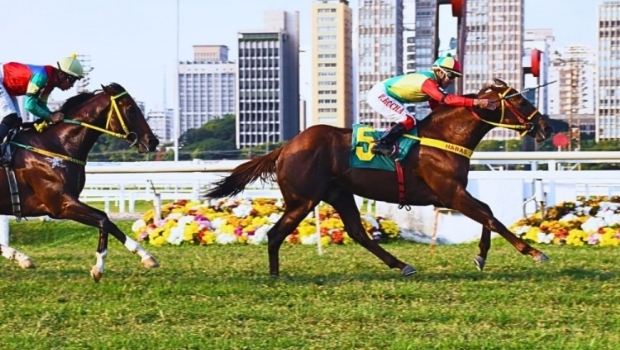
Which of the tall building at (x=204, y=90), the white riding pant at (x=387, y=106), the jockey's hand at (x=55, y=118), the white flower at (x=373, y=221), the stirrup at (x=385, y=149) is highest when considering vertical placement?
the tall building at (x=204, y=90)

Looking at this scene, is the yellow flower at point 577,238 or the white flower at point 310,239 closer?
the yellow flower at point 577,238

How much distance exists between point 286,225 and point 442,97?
1.50 metres

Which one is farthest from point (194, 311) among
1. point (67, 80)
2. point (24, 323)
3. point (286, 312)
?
point (67, 80)

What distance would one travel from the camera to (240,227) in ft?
38.6

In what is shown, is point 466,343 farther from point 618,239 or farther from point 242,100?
point 242,100

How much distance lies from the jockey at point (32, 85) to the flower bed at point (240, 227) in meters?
4.01

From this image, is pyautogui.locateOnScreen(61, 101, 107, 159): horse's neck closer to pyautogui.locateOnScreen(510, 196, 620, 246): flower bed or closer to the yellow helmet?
the yellow helmet

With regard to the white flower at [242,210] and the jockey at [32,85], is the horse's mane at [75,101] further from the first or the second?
the white flower at [242,210]

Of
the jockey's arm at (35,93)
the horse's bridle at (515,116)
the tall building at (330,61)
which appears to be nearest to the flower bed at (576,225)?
Result: the horse's bridle at (515,116)

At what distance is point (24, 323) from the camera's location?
606cm

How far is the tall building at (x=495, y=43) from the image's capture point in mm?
139250

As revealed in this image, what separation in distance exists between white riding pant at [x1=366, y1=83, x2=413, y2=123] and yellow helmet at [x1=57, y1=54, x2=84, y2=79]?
222 cm

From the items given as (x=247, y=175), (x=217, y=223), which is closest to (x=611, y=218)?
(x=217, y=223)

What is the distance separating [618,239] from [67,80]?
5.82 m
